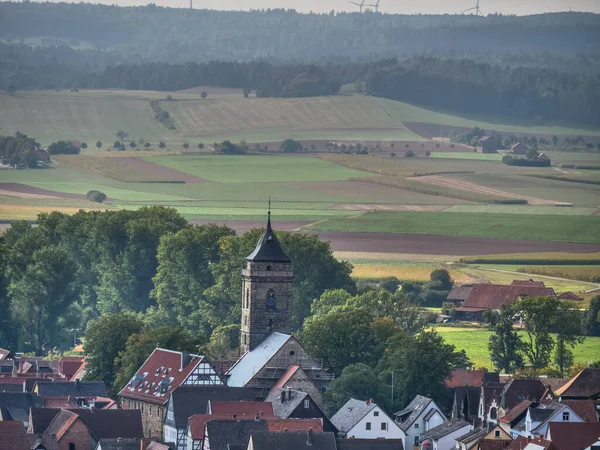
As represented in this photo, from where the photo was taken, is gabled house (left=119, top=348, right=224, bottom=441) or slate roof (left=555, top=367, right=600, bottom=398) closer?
slate roof (left=555, top=367, right=600, bottom=398)

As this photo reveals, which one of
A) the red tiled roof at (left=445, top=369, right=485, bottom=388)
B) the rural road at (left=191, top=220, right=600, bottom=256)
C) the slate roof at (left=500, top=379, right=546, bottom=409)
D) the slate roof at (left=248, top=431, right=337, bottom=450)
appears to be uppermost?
the slate roof at (left=248, top=431, right=337, bottom=450)

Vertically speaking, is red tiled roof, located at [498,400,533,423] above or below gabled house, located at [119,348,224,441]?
above

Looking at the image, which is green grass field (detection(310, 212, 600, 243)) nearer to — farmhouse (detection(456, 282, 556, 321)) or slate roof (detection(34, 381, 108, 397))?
farmhouse (detection(456, 282, 556, 321))

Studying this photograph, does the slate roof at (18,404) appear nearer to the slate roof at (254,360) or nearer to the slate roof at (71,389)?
the slate roof at (71,389)

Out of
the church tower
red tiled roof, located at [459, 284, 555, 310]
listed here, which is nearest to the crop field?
red tiled roof, located at [459, 284, 555, 310]

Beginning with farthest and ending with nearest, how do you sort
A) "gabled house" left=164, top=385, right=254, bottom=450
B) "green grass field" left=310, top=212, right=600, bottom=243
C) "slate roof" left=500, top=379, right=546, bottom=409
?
"green grass field" left=310, top=212, right=600, bottom=243 < "slate roof" left=500, top=379, right=546, bottom=409 < "gabled house" left=164, top=385, right=254, bottom=450

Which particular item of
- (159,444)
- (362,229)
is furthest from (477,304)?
(159,444)

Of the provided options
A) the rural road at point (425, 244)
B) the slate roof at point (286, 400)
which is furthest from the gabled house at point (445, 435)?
the rural road at point (425, 244)

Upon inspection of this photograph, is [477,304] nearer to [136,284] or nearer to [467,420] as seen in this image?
[136,284]
